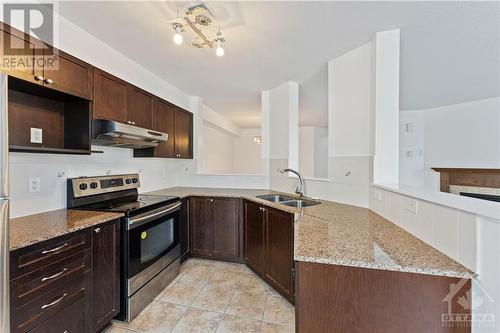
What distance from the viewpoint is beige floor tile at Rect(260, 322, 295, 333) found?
5.74 ft

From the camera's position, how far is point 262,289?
92.0 inches

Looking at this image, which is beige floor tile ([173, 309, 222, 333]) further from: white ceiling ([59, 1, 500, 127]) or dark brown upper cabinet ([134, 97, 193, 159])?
white ceiling ([59, 1, 500, 127])

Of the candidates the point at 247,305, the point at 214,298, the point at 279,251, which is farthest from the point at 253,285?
the point at 279,251

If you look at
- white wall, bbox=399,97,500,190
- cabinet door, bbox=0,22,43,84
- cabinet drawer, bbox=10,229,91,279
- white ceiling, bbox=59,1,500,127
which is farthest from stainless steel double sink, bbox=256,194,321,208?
white wall, bbox=399,97,500,190

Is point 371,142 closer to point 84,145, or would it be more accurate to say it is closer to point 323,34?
point 323,34

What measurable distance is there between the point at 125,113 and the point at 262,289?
2.30 metres

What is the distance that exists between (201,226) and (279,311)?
143 cm

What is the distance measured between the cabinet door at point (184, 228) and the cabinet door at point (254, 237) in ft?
2.59

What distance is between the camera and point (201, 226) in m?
2.97

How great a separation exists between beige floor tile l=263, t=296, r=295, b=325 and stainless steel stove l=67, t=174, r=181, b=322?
110cm

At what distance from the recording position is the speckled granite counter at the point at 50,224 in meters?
1.22

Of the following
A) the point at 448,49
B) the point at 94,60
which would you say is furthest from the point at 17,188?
the point at 448,49

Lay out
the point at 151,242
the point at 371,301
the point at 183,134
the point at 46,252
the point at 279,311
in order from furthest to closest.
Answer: the point at 183,134, the point at 151,242, the point at 279,311, the point at 46,252, the point at 371,301

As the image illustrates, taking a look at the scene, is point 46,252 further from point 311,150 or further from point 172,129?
point 311,150
